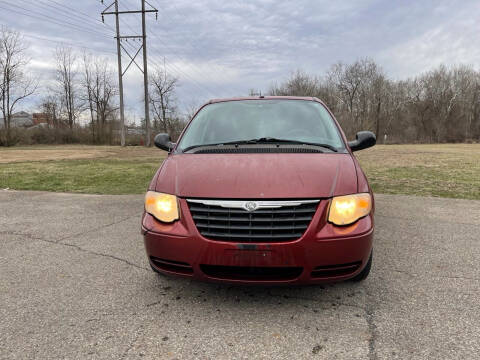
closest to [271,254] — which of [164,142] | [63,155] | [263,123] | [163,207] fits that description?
[163,207]

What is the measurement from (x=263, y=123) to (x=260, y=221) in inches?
61.4

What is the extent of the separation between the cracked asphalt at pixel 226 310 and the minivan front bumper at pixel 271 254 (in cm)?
32

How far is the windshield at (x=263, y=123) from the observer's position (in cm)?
326

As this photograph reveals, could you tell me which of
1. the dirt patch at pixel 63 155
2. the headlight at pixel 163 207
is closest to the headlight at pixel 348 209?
the headlight at pixel 163 207

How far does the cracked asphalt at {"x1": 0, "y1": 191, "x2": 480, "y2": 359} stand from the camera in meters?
1.99

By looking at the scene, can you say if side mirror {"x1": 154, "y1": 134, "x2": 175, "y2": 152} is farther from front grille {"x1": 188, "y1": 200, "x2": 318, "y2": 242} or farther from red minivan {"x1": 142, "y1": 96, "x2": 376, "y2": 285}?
front grille {"x1": 188, "y1": 200, "x2": 318, "y2": 242}

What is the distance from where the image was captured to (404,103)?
59500 mm

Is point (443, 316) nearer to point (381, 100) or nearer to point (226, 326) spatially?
point (226, 326)

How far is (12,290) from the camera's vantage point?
282 centimetres

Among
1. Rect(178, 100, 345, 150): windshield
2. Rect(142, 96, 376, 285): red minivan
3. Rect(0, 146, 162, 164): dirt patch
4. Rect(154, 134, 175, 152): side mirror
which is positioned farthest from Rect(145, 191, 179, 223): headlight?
Rect(0, 146, 162, 164): dirt patch

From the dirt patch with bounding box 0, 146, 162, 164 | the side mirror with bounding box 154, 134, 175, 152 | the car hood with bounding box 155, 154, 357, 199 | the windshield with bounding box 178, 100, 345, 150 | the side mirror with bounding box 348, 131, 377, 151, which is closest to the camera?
the car hood with bounding box 155, 154, 357, 199

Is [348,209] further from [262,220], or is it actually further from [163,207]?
[163,207]

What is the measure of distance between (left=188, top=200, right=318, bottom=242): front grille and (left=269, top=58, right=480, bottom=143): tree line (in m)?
53.7

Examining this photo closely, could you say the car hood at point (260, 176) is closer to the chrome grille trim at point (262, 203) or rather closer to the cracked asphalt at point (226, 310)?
the chrome grille trim at point (262, 203)
